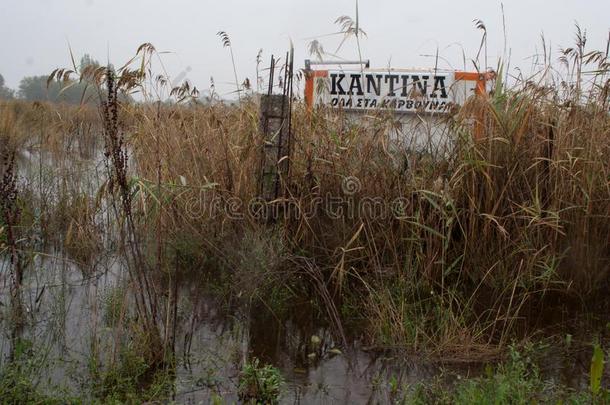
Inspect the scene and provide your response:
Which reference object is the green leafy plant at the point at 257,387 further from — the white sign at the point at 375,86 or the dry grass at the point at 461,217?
the white sign at the point at 375,86

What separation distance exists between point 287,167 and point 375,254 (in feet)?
2.60

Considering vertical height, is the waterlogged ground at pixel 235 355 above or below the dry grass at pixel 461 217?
below

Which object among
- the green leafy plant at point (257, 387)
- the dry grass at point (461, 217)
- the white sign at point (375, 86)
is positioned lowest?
the green leafy plant at point (257, 387)

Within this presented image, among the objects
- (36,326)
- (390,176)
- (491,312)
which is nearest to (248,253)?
(390,176)

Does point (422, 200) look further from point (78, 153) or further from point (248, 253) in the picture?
point (78, 153)

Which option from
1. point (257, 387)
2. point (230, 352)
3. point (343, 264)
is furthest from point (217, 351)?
point (343, 264)

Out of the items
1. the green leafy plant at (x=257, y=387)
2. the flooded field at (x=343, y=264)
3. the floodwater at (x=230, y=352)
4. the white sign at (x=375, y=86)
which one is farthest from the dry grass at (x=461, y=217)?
the white sign at (x=375, y=86)

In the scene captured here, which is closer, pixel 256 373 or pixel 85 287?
pixel 256 373

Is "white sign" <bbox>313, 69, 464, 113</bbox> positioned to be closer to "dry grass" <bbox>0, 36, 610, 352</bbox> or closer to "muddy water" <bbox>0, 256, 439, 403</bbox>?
"dry grass" <bbox>0, 36, 610, 352</bbox>

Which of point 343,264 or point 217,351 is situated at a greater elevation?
point 343,264

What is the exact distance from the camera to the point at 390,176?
378 centimetres

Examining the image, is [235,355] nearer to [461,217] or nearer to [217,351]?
[217,351]

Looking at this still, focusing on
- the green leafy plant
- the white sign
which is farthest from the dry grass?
the white sign

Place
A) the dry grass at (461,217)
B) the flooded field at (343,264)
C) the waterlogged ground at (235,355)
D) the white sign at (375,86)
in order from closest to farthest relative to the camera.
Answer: the waterlogged ground at (235,355) < the flooded field at (343,264) < the dry grass at (461,217) < the white sign at (375,86)
